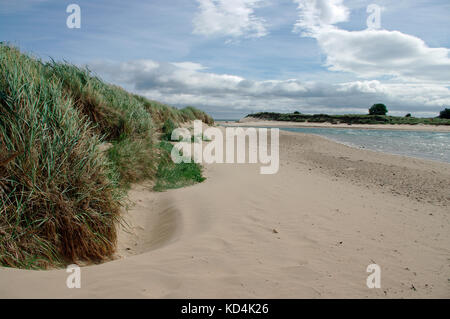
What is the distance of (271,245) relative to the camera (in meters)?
4.06

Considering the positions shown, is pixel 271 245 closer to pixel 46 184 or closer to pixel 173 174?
pixel 46 184

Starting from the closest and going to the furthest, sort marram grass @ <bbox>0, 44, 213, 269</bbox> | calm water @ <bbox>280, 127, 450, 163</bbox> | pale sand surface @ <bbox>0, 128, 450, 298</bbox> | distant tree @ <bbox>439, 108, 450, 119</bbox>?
pale sand surface @ <bbox>0, 128, 450, 298</bbox> → marram grass @ <bbox>0, 44, 213, 269</bbox> → calm water @ <bbox>280, 127, 450, 163</bbox> → distant tree @ <bbox>439, 108, 450, 119</bbox>

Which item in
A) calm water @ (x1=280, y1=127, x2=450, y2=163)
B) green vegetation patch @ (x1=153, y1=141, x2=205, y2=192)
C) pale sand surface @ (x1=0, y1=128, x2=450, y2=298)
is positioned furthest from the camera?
calm water @ (x1=280, y1=127, x2=450, y2=163)

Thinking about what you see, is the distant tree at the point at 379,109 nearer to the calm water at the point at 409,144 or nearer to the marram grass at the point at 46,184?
the calm water at the point at 409,144

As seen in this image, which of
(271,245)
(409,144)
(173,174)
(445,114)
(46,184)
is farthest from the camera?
(445,114)

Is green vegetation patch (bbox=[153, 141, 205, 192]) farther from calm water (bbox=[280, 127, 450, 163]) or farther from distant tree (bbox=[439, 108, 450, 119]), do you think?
distant tree (bbox=[439, 108, 450, 119])

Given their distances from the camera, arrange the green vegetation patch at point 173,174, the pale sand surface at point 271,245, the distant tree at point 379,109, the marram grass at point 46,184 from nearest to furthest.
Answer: the pale sand surface at point 271,245, the marram grass at point 46,184, the green vegetation patch at point 173,174, the distant tree at point 379,109

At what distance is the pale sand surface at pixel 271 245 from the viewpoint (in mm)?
2791

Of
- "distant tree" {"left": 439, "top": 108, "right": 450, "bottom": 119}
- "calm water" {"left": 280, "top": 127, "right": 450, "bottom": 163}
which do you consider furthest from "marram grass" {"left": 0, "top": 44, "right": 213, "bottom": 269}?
Answer: "distant tree" {"left": 439, "top": 108, "right": 450, "bottom": 119}

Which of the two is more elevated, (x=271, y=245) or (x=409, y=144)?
(x=409, y=144)

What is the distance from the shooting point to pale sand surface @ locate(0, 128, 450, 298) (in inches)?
110

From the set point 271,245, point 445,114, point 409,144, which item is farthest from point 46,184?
point 445,114

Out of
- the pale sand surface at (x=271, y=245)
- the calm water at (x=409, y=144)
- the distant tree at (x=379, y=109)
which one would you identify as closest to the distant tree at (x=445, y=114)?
the distant tree at (x=379, y=109)

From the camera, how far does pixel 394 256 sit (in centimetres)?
388
